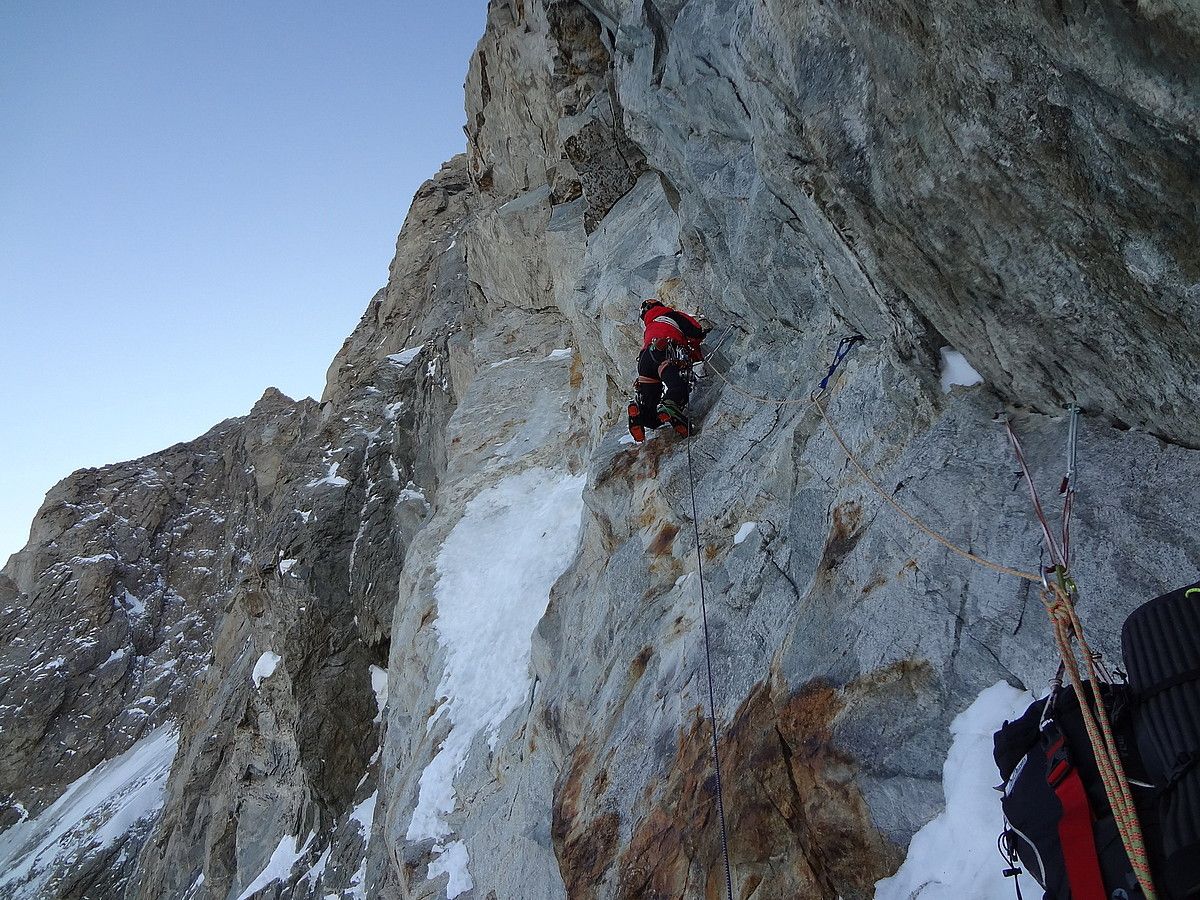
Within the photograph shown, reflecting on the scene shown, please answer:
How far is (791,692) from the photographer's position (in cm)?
460

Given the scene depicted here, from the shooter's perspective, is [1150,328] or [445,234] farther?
[445,234]

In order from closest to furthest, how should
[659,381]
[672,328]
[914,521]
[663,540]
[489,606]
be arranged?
[914,521] < [663,540] < [659,381] < [672,328] < [489,606]

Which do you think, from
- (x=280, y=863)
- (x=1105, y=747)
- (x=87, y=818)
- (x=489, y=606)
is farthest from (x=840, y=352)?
(x=87, y=818)

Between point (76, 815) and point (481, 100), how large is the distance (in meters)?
37.0

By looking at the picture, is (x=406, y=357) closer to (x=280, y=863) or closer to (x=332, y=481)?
(x=332, y=481)

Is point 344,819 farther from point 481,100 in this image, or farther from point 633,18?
point 481,100

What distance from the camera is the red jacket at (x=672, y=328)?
866 centimetres

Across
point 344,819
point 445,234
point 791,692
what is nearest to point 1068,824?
point 791,692

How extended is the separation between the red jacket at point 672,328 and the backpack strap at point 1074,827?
6498 mm

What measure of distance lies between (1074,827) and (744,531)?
13.9ft

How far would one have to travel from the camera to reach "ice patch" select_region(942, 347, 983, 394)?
4867 mm

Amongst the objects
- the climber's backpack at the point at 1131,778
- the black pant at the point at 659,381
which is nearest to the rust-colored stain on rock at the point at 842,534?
the climber's backpack at the point at 1131,778

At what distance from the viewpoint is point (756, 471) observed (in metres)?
6.89

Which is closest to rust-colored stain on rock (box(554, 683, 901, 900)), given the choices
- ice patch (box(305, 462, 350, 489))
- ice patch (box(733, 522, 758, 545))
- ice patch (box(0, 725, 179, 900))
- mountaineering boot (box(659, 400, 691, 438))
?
ice patch (box(733, 522, 758, 545))
